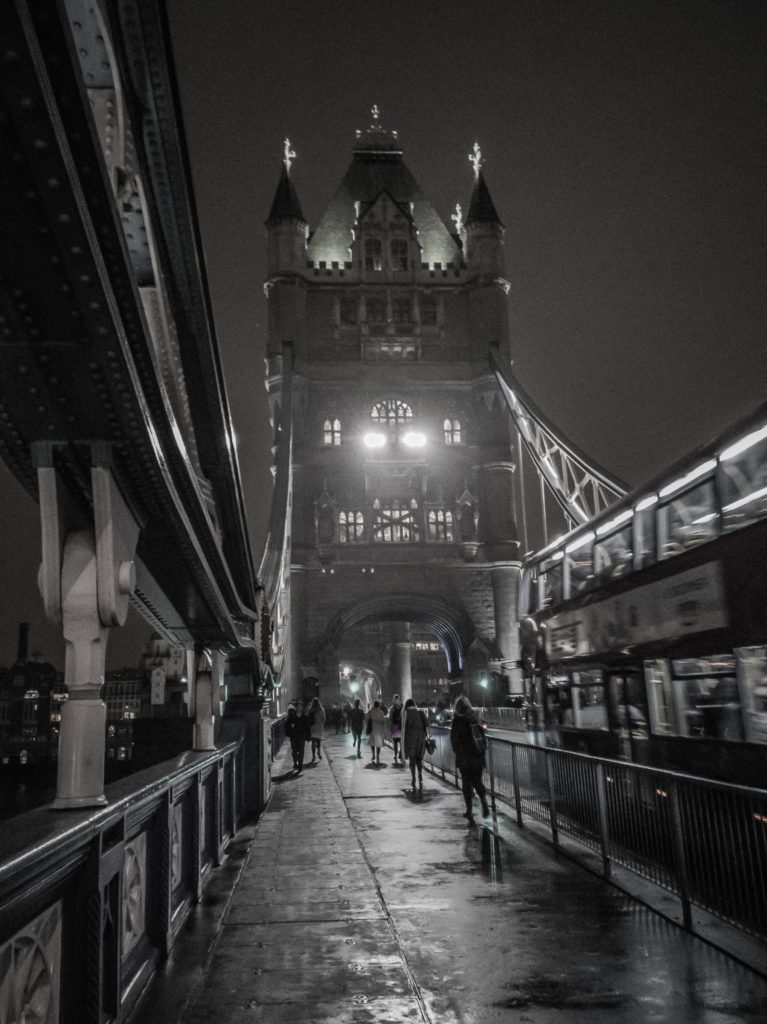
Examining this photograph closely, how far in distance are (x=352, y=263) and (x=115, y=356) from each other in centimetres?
3369

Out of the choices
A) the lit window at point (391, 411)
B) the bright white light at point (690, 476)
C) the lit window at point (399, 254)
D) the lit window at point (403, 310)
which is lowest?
the bright white light at point (690, 476)

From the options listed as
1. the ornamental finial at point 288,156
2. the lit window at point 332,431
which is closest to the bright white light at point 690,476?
the lit window at point 332,431

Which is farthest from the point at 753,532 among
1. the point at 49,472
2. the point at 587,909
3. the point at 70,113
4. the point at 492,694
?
the point at 492,694

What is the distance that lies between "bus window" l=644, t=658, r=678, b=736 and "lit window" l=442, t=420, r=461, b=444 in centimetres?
2563

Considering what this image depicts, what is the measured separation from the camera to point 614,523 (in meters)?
8.54

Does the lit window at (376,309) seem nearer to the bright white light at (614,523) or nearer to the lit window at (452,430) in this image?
the lit window at (452,430)

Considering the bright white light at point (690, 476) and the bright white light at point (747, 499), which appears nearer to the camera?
the bright white light at point (747, 499)

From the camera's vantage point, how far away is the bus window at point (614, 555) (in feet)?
26.4

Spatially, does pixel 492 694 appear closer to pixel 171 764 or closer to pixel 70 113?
pixel 171 764

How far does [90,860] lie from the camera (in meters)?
2.49

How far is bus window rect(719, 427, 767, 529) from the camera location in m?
5.80

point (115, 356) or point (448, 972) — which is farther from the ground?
point (115, 356)

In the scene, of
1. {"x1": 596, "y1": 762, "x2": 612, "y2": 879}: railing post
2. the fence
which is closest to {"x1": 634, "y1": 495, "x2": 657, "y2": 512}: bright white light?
{"x1": 596, "y1": 762, "x2": 612, "y2": 879}: railing post

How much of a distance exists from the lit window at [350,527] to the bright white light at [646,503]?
2357cm
